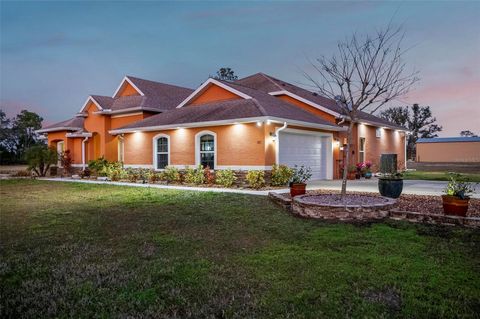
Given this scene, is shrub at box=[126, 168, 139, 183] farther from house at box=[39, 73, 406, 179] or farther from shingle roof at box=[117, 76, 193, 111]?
shingle roof at box=[117, 76, 193, 111]

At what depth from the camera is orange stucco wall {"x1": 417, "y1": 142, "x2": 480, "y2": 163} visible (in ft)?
117

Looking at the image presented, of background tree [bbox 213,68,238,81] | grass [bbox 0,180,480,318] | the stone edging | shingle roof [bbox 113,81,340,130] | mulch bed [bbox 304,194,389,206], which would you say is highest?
background tree [bbox 213,68,238,81]

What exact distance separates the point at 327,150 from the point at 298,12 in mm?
7598

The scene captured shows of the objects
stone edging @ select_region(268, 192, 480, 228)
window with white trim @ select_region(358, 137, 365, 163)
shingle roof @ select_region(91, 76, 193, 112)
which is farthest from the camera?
shingle roof @ select_region(91, 76, 193, 112)

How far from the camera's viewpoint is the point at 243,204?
9.94 metres

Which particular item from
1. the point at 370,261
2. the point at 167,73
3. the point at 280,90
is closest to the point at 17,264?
the point at 370,261

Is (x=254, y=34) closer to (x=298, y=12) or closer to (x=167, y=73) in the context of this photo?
(x=298, y=12)

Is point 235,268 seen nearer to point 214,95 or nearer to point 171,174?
point 171,174

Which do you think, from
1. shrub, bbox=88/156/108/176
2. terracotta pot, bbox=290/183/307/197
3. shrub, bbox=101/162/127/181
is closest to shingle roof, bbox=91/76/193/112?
shrub, bbox=88/156/108/176

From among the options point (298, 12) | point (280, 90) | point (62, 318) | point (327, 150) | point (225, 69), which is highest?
point (225, 69)

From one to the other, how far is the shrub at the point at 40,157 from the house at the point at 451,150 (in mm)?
37622

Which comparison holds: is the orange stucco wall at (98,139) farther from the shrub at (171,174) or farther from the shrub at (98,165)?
the shrub at (171,174)

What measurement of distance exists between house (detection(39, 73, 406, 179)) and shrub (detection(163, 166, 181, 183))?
20.9 inches

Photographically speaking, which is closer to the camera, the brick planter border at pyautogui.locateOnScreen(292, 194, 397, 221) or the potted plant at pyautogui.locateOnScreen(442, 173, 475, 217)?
the potted plant at pyautogui.locateOnScreen(442, 173, 475, 217)
